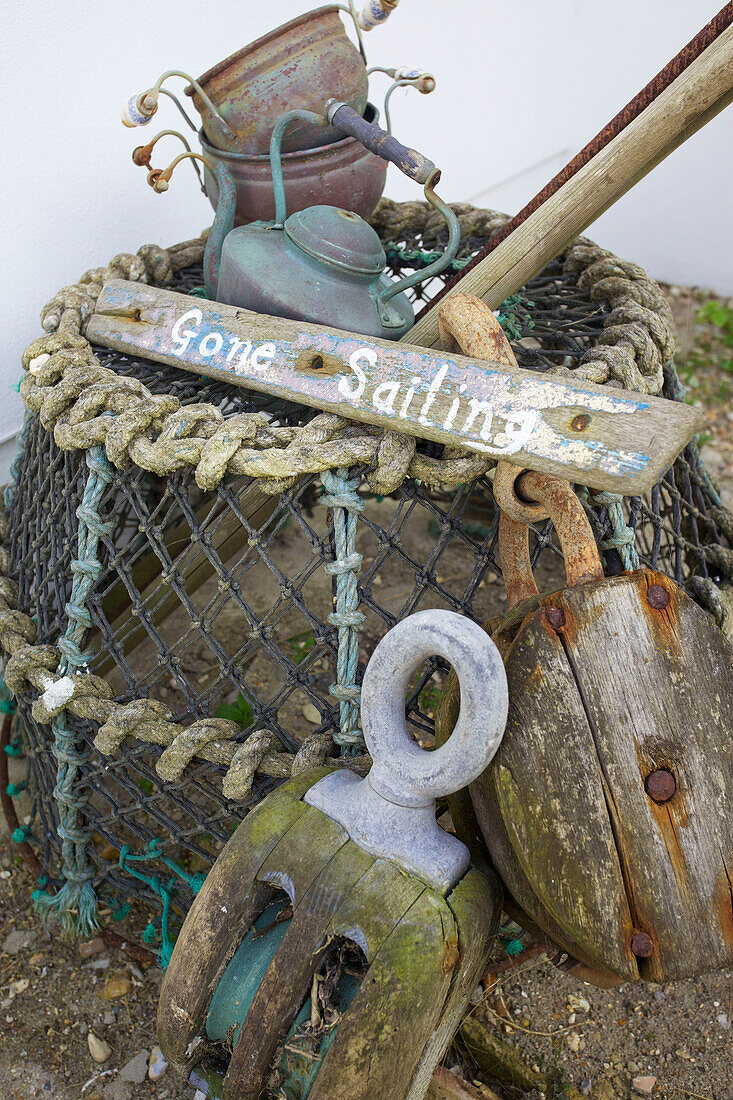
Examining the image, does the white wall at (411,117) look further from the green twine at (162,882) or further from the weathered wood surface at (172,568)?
the green twine at (162,882)

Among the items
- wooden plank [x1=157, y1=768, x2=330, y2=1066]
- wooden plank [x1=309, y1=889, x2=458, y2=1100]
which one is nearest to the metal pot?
wooden plank [x1=157, y1=768, x2=330, y2=1066]

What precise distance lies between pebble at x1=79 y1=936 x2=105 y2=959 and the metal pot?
55.0 inches

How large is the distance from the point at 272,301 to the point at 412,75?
0.51m

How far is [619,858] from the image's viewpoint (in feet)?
2.91

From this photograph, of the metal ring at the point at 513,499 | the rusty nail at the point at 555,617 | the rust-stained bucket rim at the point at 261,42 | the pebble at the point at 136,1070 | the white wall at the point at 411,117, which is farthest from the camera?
the white wall at the point at 411,117

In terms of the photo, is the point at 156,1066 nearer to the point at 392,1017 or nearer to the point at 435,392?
the point at 392,1017

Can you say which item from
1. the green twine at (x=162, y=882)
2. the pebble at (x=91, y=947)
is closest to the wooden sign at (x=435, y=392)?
the green twine at (x=162, y=882)

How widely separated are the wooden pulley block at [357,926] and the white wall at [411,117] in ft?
5.05

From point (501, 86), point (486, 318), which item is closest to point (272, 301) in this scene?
point (486, 318)

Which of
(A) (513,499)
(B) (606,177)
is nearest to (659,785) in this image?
(A) (513,499)

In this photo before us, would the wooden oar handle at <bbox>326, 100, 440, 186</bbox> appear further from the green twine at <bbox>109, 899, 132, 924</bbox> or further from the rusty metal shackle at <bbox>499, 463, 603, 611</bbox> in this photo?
the green twine at <bbox>109, 899, 132, 924</bbox>

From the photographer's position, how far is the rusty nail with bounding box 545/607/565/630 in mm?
935

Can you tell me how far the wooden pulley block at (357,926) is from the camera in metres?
0.84

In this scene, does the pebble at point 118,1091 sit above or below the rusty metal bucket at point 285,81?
below
